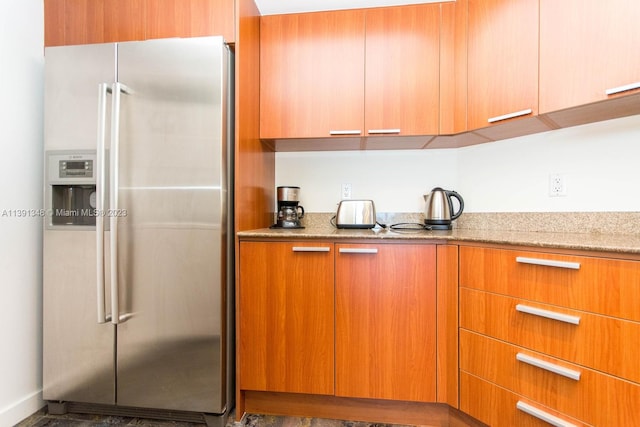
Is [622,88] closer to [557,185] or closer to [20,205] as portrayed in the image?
[557,185]

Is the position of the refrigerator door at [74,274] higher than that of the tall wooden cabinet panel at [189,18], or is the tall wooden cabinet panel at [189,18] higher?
the tall wooden cabinet panel at [189,18]

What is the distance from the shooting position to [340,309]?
4.60 ft

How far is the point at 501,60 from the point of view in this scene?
56.2 inches

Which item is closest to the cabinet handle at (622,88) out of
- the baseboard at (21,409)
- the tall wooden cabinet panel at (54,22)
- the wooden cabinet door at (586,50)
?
the wooden cabinet door at (586,50)

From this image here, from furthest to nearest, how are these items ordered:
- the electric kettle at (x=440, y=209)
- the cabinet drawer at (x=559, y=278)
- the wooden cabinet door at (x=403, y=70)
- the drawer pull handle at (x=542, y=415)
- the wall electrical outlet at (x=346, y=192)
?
1. the wall electrical outlet at (x=346, y=192)
2. the electric kettle at (x=440, y=209)
3. the wooden cabinet door at (x=403, y=70)
4. the drawer pull handle at (x=542, y=415)
5. the cabinet drawer at (x=559, y=278)

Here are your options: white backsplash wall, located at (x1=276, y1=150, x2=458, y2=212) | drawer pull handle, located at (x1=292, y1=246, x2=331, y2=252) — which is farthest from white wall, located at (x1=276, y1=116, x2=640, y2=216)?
drawer pull handle, located at (x1=292, y1=246, x2=331, y2=252)

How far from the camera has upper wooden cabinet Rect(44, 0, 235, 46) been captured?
4.82 ft

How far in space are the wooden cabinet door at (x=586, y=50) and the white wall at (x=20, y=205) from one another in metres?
2.44

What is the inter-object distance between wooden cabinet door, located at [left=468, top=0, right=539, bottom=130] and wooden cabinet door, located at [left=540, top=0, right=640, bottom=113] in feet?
0.14

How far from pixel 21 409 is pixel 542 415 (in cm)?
229

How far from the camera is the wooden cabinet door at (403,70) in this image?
5.40ft

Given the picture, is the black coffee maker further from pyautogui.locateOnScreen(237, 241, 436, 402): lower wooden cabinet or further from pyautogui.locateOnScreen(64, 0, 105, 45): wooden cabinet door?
pyautogui.locateOnScreen(64, 0, 105, 45): wooden cabinet door

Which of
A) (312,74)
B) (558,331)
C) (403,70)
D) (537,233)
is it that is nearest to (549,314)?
(558,331)

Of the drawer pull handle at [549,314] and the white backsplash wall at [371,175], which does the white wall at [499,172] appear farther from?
the drawer pull handle at [549,314]
